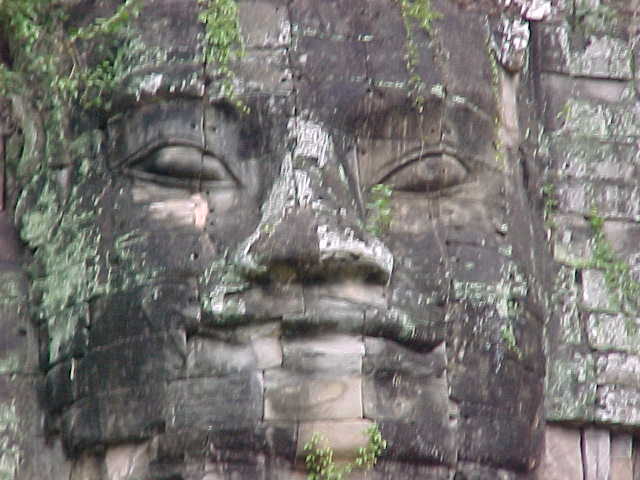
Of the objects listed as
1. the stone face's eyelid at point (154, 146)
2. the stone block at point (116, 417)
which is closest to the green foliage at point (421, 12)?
the stone face's eyelid at point (154, 146)

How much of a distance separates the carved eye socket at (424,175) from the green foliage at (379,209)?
7 centimetres

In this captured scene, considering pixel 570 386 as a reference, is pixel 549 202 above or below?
above

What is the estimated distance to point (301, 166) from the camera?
13172 mm

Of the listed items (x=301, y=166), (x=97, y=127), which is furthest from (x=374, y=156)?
(x=97, y=127)

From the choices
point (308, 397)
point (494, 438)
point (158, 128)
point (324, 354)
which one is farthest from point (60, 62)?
point (494, 438)

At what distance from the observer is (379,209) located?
13414 mm

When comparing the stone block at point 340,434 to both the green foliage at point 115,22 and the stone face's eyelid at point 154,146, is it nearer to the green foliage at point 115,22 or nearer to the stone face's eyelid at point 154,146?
the stone face's eyelid at point 154,146

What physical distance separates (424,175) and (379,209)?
12.4 inches

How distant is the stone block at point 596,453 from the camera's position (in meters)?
14.0

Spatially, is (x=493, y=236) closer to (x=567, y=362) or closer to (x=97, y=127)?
(x=567, y=362)

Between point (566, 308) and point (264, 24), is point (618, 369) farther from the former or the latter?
point (264, 24)

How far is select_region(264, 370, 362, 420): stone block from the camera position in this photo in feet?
41.9

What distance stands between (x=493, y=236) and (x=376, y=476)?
4.90 feet

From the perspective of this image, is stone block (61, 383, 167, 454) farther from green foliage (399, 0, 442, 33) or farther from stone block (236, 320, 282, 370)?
green foliage (399, 0, 442, 33)
